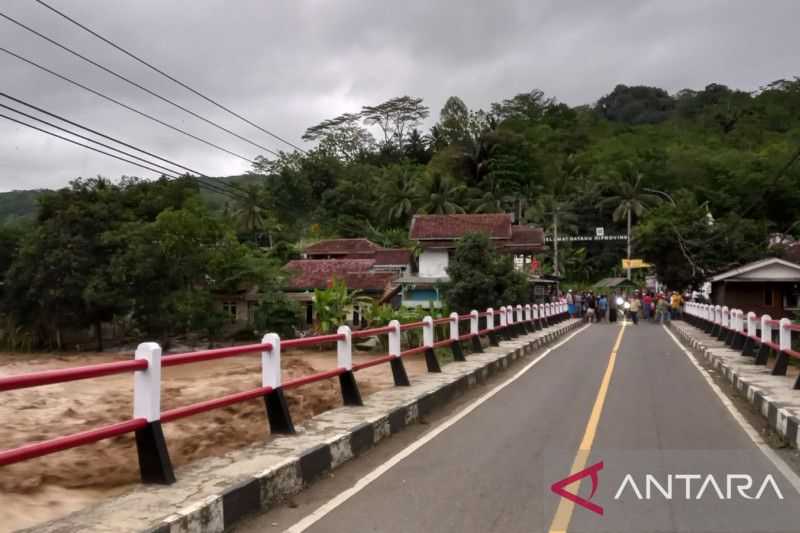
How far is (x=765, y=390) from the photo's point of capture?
1090 cm

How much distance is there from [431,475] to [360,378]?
10.1 m

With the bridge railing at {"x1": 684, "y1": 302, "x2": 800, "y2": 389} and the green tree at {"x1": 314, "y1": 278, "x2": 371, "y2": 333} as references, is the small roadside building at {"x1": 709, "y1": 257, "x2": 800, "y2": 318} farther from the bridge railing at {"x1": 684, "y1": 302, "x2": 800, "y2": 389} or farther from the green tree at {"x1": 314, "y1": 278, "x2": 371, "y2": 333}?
the green tree at {"x1": 314, "y1": 278, "x2": 371, "y2": 333}

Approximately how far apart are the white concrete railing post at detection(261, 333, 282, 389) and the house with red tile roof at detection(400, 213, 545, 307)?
42.2 metres

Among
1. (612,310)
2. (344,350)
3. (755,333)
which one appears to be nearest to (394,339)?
(344,350)

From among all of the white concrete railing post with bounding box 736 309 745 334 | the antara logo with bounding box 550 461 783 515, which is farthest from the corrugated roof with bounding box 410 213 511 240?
the antara logo with bounding box 550 461 783 515

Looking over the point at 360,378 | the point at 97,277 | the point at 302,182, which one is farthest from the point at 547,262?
the point at 360,378

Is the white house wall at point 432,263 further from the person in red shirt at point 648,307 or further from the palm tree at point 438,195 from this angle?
the palm tree at point 438,195

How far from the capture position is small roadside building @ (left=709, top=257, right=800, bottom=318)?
38656 mm

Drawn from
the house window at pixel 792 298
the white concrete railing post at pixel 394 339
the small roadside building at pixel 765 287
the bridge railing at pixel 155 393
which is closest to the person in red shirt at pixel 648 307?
the small roadside building at pixel 765 287

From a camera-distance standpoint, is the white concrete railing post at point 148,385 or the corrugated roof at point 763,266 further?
the corrugated roof at point 763,266

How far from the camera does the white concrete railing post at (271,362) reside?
757cm

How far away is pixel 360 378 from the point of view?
16984mm

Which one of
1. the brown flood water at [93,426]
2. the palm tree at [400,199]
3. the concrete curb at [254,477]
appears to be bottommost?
the brown flood water at [93,426]

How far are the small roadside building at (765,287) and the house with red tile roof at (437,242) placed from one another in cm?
1525
